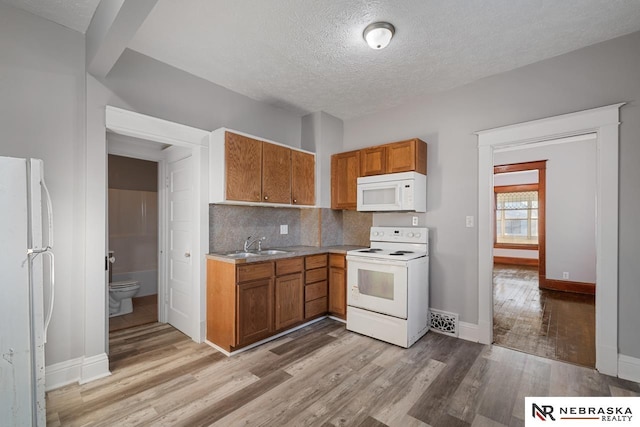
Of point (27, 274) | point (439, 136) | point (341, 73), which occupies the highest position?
point (341, 73)

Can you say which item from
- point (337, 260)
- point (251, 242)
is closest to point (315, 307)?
point (337, 260)

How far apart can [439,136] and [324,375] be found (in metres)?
2.74

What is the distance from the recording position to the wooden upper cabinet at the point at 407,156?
3.21 meters

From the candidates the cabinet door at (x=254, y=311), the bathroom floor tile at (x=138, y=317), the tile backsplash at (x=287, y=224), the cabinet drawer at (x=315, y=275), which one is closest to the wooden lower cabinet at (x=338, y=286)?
the cabinet drawer at (x=315, y=275)

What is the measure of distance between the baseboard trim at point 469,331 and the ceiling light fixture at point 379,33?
110 inches

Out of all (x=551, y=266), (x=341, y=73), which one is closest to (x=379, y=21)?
(x=341, y=73)

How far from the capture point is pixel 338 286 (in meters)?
3.59

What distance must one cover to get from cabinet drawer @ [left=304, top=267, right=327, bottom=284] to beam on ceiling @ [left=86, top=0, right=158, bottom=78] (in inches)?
103

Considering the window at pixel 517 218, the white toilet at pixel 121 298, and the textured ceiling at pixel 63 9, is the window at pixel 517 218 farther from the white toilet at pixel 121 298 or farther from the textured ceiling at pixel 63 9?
the textured ceiling at pixel 63 9

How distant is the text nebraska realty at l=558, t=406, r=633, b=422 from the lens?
70.8 inches

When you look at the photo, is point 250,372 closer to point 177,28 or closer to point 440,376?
point 440,376

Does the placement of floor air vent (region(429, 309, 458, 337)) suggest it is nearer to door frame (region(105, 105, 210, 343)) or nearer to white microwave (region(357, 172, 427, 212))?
white microwave (region(357, 172, 427, 212))

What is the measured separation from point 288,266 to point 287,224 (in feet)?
3.06

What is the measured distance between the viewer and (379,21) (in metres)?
2.16
